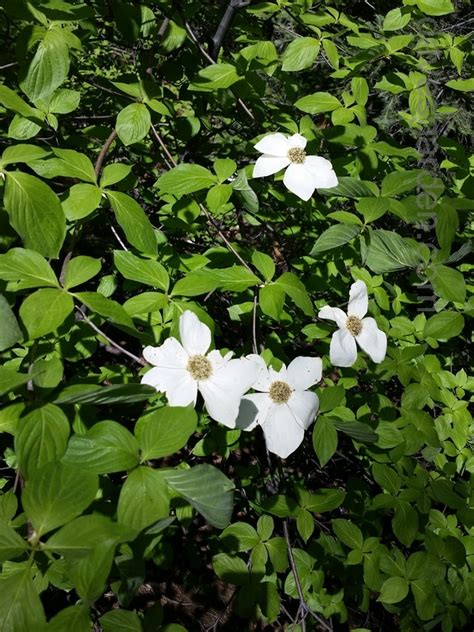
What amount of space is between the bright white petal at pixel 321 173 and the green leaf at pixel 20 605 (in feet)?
2.99

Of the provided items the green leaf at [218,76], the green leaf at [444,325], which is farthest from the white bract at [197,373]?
the green leaf at [218,76]

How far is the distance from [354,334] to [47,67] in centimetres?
80

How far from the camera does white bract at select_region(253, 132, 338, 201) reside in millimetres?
1141

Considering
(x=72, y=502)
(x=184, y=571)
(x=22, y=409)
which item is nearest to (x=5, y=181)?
(x=22, y=409)

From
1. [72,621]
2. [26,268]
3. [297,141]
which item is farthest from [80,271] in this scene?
[297,141]

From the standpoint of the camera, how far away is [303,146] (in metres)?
1.19

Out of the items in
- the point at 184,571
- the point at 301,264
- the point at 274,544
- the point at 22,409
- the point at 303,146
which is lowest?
the point at 184,571

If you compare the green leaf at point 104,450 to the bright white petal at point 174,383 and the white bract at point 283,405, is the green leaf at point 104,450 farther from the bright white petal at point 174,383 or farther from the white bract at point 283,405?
the white bract at point 283,405

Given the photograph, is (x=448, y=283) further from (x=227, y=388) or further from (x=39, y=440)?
(x=39, y=440)

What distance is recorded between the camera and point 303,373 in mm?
1008

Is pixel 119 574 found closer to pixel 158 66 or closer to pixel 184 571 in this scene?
pixel 158 66

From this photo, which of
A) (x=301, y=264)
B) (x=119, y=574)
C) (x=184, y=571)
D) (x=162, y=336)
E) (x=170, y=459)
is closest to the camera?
(x=119, y=574)

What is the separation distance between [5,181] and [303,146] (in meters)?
0.67

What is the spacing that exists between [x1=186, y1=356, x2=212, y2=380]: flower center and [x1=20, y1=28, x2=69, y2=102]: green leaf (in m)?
0.56
